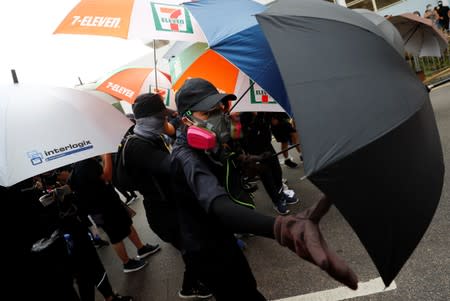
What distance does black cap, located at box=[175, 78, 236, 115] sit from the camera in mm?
1563

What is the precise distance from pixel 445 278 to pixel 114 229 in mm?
3031

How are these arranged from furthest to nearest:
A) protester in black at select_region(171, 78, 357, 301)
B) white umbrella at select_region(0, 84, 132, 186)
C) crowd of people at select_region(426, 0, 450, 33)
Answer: crowd of people at select_region(426, 0, 450, 33), white umbrella at select_region(0, 84, 132, 186), protester in black at select_region(171, 78, 357, 301)

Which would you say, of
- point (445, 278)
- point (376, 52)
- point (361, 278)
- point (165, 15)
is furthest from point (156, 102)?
point (445, 278)

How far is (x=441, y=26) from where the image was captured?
479 inches

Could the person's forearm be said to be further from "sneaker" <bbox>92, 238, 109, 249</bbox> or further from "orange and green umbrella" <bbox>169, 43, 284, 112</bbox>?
"sneaker" <bbox>92, 238, 109, 249</bbox>

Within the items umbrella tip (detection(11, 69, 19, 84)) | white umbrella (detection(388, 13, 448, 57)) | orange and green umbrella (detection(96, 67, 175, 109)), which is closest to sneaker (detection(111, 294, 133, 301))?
orange and green umbrella (detection(96, 67, 175, 109))

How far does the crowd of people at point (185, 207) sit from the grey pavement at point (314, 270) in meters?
0.28

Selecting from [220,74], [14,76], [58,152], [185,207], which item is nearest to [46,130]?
[58,152]

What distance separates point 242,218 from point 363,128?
526 mm

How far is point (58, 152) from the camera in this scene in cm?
200

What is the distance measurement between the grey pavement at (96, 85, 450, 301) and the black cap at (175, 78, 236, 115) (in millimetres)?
959

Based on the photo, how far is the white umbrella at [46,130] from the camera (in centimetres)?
183

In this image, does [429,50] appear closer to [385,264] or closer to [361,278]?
[361,278]

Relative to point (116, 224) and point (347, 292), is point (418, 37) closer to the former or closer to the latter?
point (347, 292)
